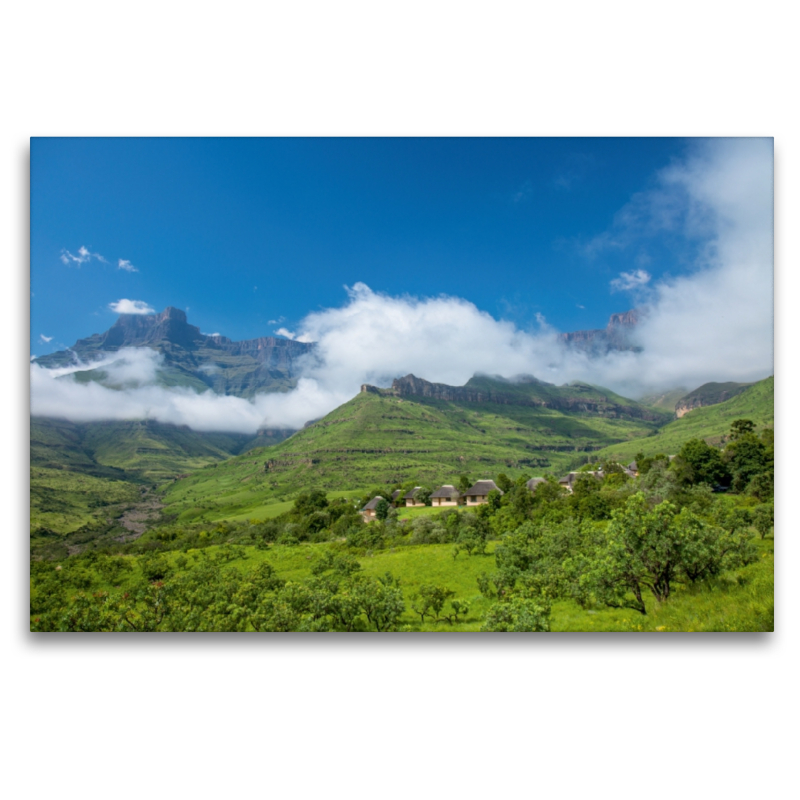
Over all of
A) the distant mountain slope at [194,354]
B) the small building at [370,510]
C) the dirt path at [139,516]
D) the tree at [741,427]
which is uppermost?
the distant mountain slope at [194,354]

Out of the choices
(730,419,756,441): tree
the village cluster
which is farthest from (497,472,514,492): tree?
(730,419,756,441): tree

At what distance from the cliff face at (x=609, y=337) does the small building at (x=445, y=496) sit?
5957 millimetres

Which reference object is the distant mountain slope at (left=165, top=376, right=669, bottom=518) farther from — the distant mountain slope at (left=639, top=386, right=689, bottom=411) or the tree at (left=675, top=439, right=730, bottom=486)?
the tree at (left=675, top=439, right=730, bottom=486)

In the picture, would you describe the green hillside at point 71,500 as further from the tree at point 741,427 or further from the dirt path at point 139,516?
the tree at point 741,427

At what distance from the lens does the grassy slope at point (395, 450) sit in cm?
916

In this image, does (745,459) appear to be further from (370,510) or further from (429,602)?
(370,510)

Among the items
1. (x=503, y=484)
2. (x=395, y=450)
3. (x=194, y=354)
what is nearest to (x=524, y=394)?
(x=503, y=484)

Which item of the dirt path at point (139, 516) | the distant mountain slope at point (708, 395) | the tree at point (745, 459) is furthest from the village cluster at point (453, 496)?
the dirt path at point (139, 516)

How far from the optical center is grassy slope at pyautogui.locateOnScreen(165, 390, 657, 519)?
30.1ft

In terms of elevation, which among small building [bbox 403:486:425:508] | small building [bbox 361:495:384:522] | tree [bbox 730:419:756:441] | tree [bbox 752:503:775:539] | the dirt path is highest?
tree [bbox 730:419:756:441]

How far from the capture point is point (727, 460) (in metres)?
7.39

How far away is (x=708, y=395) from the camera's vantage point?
7609mm

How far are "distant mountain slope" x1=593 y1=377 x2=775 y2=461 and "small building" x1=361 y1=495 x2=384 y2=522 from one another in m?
7.43
